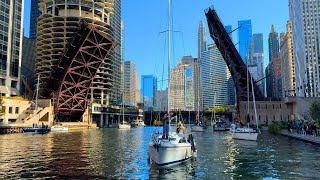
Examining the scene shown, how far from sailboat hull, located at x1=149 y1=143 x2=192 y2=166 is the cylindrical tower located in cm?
10790

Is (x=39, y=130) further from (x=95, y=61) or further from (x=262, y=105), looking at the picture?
(x=262, y=105)

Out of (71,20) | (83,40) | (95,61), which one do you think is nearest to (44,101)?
(95,61)

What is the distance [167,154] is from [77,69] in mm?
65948

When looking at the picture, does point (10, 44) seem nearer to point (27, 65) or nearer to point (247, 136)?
point (27, 65)

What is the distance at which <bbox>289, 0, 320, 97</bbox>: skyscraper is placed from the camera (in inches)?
5517

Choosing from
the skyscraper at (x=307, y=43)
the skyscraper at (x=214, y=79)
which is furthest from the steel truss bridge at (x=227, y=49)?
the skyscraper at (x=214, y=79)

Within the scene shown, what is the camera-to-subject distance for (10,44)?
100 m

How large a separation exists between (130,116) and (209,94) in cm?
4999

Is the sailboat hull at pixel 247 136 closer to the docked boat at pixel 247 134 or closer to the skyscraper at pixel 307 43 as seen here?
the docked boat at pixel 247 134

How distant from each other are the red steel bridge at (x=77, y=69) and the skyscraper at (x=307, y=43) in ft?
307

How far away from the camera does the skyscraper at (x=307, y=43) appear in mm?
140125

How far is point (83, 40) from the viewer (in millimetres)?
73688

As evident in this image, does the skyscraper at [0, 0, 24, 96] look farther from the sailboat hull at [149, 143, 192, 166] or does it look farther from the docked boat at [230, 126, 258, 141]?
the sailboat hull at [149, 143, 192, 166]

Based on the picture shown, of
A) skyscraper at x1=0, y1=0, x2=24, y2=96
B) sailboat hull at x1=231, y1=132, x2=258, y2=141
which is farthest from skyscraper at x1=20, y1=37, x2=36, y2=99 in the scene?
sailboat hull at x1=231, y1=132, x2=258, y2=141
